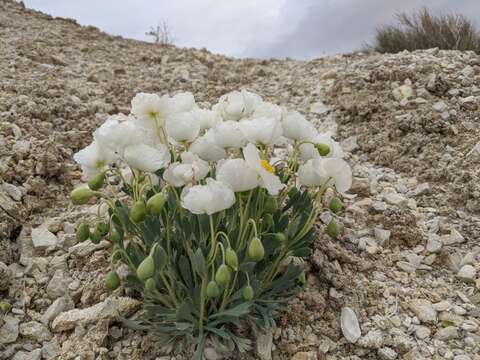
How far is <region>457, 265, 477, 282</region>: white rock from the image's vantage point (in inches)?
102

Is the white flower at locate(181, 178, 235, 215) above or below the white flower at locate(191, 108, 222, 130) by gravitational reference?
below

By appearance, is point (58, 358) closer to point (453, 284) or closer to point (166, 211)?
point (166, 211)

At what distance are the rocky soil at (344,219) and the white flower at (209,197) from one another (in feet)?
2.43

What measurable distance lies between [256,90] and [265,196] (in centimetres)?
408

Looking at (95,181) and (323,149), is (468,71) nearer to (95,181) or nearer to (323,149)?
(323,149)

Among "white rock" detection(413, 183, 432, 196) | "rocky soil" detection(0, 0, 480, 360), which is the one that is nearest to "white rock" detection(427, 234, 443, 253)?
"rocky soil" detection(0, 0, 480, 360)

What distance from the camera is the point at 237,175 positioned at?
156cm

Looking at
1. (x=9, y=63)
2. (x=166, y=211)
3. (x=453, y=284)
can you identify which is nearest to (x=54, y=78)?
(x=9, y=63)

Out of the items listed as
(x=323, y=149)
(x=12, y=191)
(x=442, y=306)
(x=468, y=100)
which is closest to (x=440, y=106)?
(x=468, y=100)

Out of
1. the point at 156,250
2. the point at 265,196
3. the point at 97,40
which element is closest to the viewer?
the point at 156,250

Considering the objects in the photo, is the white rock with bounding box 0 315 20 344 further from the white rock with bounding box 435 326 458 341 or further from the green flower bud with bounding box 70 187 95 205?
the white rock with bounding box 435 326 458 341

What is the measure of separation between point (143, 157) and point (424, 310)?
157cm

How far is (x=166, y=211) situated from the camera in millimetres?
1918

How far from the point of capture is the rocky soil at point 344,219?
2.16 m
